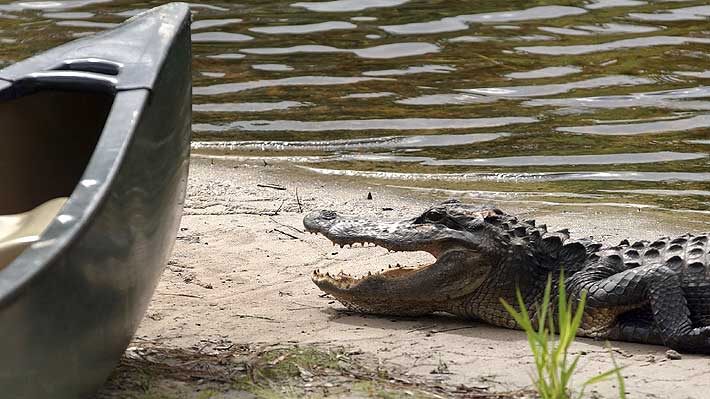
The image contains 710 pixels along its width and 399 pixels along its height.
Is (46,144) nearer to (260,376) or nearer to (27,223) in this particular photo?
(27,223)

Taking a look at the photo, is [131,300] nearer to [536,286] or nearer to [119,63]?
[119,63]

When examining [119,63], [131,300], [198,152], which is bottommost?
[198,152]

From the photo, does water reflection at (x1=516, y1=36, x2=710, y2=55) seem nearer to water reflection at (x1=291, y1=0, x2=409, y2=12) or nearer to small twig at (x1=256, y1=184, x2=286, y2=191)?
water reflection at (x1=291, y1=0, x2=409, y2=12)

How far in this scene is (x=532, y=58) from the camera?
10.1 meters

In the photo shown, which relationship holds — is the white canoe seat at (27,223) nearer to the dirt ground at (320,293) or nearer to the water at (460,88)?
the dirt ground at (320,293)

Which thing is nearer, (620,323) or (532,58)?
(620,323)

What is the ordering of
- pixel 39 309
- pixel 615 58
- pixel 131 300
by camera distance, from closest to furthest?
pixel 39 309
pixel 131 300
pixel 615 58

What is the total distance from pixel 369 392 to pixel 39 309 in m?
1.11

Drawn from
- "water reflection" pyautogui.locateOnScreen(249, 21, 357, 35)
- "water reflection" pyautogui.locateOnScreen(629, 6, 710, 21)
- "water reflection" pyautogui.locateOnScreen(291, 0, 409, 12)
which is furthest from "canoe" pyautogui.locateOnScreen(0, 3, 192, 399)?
"water reflection" pyautogui.locateOnScreen(629, 6, 710, 21)

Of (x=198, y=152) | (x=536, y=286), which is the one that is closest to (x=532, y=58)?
(x=198, y=152)

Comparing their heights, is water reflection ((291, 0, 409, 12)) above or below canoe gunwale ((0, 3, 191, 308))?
below

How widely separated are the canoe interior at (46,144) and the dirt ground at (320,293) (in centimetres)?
60

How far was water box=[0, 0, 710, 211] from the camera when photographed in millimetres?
7652

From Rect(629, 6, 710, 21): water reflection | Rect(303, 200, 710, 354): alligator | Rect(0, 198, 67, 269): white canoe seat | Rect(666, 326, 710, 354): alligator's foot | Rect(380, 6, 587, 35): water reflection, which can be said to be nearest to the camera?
Rect(0, 198, 67, 269): white canoe seat
